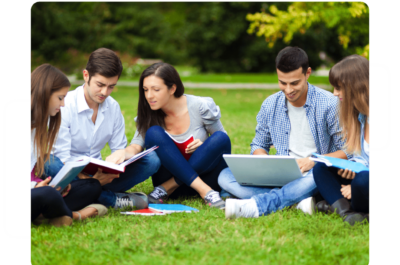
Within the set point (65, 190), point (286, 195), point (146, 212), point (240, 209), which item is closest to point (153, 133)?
point (146, 212)

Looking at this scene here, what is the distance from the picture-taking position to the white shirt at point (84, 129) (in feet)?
10.4

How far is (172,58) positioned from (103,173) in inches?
971

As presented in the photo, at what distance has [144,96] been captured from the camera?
363cm

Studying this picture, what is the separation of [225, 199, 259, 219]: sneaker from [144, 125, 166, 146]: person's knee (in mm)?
803

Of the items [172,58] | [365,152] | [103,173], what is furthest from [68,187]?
[172,58]

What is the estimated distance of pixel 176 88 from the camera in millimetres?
3660

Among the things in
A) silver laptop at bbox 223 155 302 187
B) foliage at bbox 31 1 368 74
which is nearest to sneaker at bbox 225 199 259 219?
silver laptop at bbox 223 155 302 187

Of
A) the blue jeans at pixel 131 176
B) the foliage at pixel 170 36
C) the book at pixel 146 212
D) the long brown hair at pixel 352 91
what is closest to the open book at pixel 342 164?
the long brown hair at pixel 352 91

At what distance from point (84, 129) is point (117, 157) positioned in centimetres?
33

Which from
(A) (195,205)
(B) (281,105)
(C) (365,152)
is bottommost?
(A) (195,205)

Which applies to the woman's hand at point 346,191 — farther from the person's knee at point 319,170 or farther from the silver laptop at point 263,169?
the silver laptop at point 263,169

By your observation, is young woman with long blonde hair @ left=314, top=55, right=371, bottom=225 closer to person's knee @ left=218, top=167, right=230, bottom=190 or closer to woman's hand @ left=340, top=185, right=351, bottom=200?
woman's hand @ left=340, top=185, right=351, bottom=200

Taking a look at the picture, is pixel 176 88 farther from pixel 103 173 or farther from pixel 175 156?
pixel 103 173

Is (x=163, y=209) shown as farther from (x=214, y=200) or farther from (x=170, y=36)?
(x=170, y=36)
